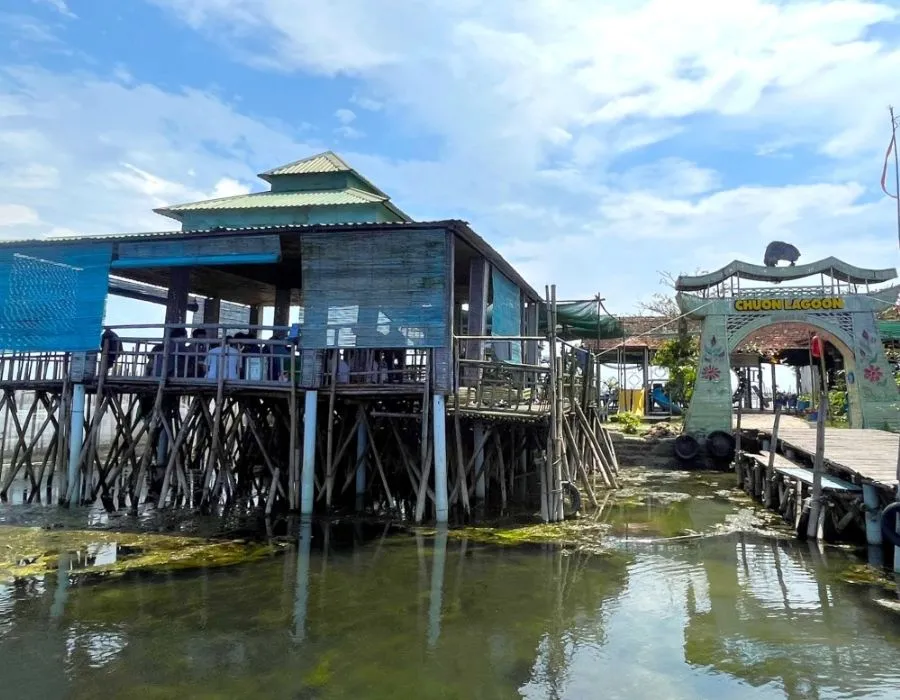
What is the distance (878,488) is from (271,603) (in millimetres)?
8451

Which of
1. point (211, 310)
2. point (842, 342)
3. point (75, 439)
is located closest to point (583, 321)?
point (842, 342)

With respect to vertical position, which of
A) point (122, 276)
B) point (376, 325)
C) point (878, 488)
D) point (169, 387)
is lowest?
point (878, 488)

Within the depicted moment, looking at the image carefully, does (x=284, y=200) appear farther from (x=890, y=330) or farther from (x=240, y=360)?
(x=890, y=330)

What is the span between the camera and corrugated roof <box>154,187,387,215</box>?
629 inches

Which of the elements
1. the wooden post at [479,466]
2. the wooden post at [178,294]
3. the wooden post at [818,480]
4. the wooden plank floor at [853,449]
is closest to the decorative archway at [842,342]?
the wooden plank floor at [853,449]

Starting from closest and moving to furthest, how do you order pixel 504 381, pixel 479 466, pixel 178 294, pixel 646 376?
pixel 504 381 → pixel 479 466 → pixel 178 294 → pixel 646 376

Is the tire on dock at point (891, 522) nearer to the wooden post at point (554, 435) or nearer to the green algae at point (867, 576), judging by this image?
the green algae at point (867, 576)

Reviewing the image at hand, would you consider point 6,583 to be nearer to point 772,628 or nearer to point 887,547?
point 772,628

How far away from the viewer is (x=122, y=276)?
15453mm

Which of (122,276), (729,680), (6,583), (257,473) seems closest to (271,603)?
(6,583)

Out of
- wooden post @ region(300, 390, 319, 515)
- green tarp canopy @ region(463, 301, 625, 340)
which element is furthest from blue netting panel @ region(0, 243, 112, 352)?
green tarp canopy @ region(463, 301, 625, 340)

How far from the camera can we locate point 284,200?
654 inches

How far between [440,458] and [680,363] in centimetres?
1630

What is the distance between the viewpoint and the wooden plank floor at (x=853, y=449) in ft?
32.1
